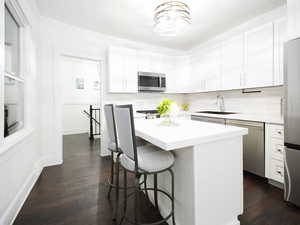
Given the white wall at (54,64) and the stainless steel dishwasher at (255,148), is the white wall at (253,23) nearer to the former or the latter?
the stainless steel dishwasher at (255,148)

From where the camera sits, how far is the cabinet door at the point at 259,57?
2350mm

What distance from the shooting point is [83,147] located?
13.3 ft

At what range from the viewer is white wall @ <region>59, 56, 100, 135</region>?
5.68 m

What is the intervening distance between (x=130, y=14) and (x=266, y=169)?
312cm

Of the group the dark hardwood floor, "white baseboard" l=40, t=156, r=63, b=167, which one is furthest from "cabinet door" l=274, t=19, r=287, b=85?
"white baseboard" l=40, t=156, r=63, b=167

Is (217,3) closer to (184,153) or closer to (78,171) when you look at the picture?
(184,153)

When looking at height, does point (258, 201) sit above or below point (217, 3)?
below

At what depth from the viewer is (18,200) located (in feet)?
5.33

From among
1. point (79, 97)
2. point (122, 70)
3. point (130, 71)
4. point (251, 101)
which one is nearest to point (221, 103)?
point (251, 101)

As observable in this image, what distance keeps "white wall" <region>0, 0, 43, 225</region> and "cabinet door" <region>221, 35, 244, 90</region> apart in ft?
10.7

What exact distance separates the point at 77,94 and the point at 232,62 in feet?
17.6

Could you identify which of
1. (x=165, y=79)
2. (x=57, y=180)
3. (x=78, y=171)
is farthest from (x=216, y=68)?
(x=57, y=180)

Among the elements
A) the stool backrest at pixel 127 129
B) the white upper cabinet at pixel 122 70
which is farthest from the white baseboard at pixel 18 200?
the white upper cabinet at pixel 122 70

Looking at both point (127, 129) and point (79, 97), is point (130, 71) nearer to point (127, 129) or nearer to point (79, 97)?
point (127, 129)
